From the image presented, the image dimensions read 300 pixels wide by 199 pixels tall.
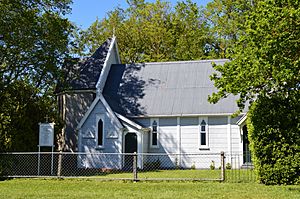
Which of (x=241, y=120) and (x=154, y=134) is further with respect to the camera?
(x=154, y=134)

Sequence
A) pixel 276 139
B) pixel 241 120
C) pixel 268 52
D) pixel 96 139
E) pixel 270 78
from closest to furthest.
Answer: pixel 268 52
pixel 270 78
pixel 276 139
pixel 241 120
pixel 96 139

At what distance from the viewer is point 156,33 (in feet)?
151

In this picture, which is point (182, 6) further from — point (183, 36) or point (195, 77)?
point (195, 77)

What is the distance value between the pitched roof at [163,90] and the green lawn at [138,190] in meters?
11.7

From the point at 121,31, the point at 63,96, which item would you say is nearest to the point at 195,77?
the point at 63,96

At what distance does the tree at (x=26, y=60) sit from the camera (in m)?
22.1

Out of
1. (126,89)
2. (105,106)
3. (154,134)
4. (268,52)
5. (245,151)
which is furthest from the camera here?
(126,89)

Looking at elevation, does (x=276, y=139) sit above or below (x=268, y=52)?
below

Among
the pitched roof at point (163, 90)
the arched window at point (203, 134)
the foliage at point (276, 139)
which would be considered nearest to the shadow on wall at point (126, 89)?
the pitched roof at point (163, 90)

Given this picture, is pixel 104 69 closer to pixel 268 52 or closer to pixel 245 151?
pixel 245 151

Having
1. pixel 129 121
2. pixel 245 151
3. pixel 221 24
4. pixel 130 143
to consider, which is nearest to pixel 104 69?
pixel 129 121

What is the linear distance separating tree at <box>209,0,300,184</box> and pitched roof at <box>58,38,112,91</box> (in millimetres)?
16092

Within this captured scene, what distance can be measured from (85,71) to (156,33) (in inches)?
620

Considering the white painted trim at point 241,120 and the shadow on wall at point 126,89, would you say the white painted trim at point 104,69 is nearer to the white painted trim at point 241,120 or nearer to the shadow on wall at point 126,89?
the shadow on wall at point 126,89
